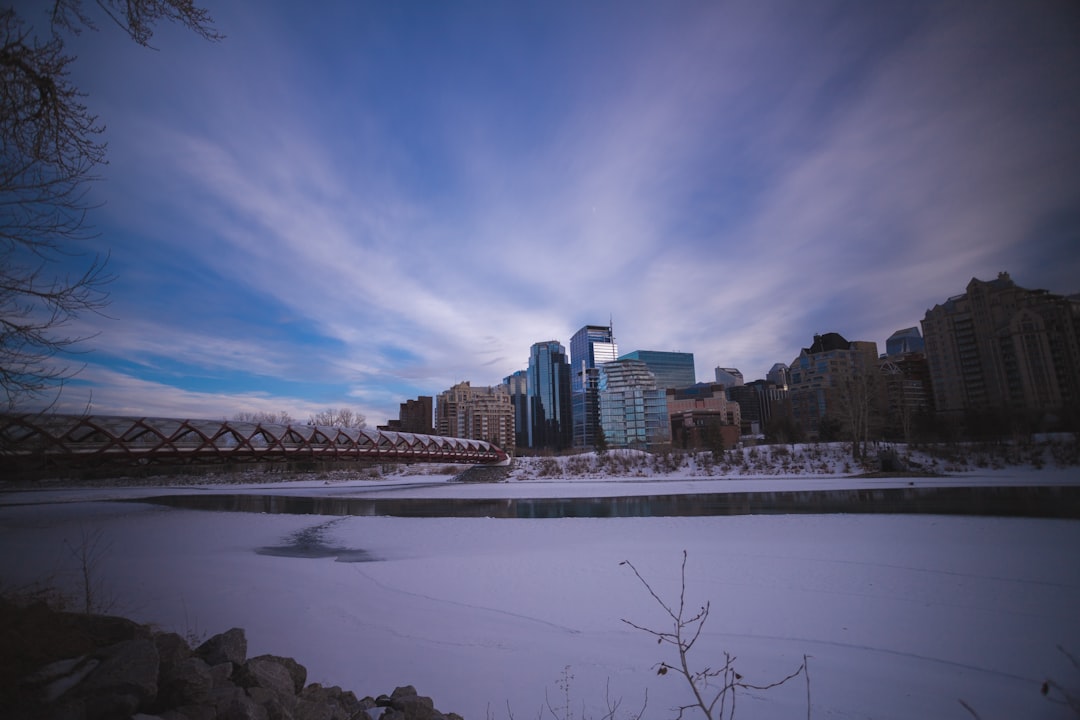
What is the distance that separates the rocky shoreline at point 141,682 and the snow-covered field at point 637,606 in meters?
1.24

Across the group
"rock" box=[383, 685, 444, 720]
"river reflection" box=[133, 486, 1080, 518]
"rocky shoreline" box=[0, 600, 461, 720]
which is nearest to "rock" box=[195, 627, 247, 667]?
"rocky shoreline" box=[0, 600, 461, 720]

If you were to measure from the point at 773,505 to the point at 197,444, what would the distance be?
3854cm

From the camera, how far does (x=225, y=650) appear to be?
5.79 m

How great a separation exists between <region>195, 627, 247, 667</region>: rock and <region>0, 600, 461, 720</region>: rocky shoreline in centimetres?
2

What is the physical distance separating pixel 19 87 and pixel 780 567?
53.3 feet

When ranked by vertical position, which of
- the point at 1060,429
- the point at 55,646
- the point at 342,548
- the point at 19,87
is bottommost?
the point at 342,548

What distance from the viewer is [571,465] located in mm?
62688

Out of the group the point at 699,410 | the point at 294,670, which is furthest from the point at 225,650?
the point at 699,410

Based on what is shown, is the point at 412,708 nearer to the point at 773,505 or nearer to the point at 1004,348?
the point at 773,505

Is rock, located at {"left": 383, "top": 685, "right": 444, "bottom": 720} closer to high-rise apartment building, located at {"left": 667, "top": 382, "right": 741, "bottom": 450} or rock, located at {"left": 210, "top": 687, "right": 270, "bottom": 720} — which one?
rock, located at {"left": 210, "top": 687, "right": 270, "bottom": 720}

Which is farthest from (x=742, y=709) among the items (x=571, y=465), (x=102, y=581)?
(x=571, y=465)

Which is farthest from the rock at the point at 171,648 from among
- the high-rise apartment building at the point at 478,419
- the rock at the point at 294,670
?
the high-rise apartment building at the point at 478,419

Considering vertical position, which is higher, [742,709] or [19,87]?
[19,87]

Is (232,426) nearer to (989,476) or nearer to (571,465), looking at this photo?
(571,465)
